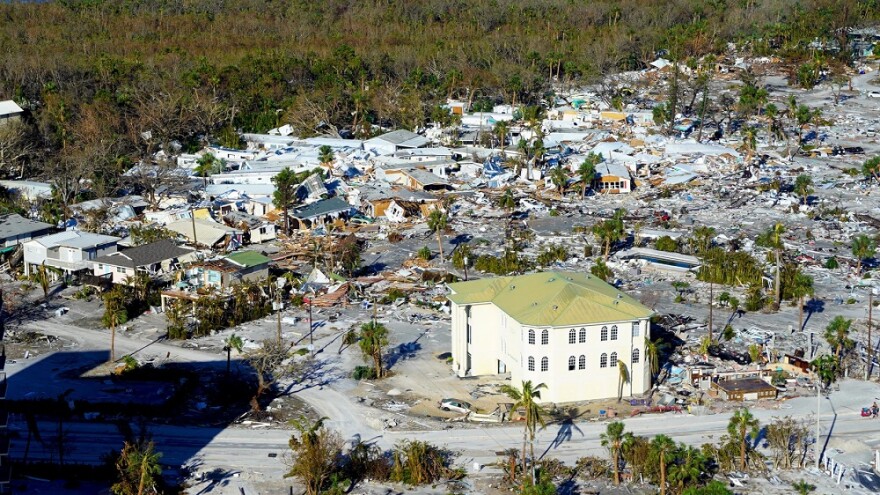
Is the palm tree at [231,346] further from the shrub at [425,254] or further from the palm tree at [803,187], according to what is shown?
the palm tree at [803,187]

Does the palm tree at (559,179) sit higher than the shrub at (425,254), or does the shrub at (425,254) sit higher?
the palm tree at (559,179)

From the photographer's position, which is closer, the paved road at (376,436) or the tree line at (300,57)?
the paved road at (376,436)

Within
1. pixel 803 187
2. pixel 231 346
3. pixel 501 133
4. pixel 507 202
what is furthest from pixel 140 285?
pixel 803 187

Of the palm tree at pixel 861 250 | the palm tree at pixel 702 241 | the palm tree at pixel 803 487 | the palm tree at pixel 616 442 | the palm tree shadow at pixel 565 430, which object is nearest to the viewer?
the palm tree at pixel 803 487

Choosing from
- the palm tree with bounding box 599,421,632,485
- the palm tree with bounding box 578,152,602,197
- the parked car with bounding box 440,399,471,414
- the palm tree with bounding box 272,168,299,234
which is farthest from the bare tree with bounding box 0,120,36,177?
the palm tree with bounding box 599,421,632,485

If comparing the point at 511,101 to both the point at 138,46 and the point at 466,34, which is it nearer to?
the point at 466,34

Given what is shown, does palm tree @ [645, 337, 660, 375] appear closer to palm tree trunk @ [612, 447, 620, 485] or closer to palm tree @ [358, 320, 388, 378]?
palm tree trunk @ [612, 447, 620, 485]

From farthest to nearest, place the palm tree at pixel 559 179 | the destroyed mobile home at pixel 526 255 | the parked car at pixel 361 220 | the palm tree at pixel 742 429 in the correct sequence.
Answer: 1. the palm tree at pixel 559 179
2. the parked car at pixel 361 220
3. the destroyed mobile home at pixel 526 255
4. the palm tree at pixel 742 429

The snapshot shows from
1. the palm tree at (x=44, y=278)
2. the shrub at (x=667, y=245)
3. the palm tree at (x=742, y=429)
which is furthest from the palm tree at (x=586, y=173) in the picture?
the palm tree at (x=742, y=429)
